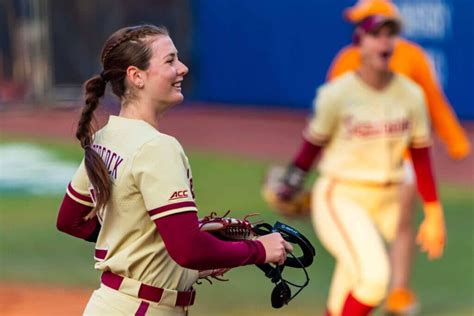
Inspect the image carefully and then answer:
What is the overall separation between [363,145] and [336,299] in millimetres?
935

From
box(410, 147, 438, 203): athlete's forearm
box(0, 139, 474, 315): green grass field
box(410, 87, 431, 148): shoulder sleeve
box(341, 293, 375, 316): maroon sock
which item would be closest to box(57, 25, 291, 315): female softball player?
box(341, 293, 375, 316): maroon sock

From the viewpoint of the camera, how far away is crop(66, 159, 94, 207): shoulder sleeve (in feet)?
13.6

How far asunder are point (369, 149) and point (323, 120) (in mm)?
325

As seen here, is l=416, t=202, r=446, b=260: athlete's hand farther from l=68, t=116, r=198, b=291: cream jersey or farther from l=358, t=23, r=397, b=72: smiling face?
l=68, t=116, r=198, b=291: cream jersey

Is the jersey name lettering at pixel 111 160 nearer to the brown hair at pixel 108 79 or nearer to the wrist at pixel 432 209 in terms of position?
the brown hair at pixel 108 79

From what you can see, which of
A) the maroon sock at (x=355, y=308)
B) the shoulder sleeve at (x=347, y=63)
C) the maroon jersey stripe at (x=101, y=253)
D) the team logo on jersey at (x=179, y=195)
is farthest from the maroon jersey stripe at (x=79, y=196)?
the shoulder sleeve at (x=347, y=63)

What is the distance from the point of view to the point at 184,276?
402 cm

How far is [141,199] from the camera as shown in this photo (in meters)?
3.87

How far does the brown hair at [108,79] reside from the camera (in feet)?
12.8

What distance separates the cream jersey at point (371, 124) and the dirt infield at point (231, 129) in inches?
278

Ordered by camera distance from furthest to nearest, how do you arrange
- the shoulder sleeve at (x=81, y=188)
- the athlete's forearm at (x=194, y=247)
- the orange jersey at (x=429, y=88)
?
the orange jersey at (x=429, y=88)
the shoulder sleeve at (x=81, y=188)
the athlete's forearm at (x=194, y=247)

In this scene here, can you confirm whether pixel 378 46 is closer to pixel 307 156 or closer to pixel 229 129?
pixel 307 156

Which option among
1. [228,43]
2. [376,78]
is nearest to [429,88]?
[376,78]

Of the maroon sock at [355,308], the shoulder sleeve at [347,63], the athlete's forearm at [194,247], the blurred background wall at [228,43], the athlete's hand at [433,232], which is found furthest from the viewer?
the blurred background wall at [228,43]
